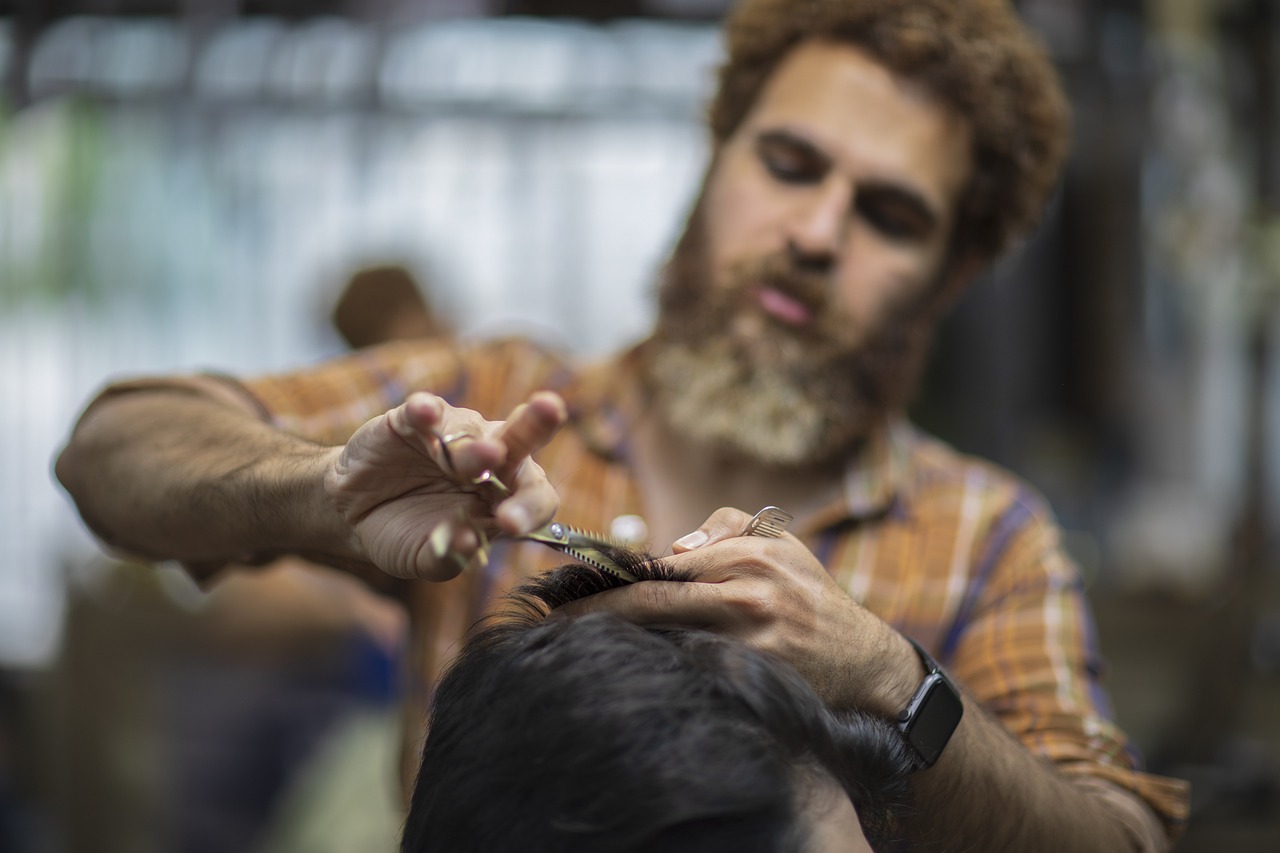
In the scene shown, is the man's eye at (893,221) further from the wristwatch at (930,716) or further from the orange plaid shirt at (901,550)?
the wristwatch at (930,716)

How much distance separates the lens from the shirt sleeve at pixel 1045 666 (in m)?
1.40

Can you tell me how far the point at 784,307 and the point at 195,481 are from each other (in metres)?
0.80

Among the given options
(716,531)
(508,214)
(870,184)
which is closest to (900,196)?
(870,184)


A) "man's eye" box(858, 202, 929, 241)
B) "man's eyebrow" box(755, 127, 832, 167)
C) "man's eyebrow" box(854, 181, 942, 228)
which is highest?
"man's eyebrow" box(755, 127, 832, 167)

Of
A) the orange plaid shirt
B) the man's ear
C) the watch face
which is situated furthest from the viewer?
the man's ear

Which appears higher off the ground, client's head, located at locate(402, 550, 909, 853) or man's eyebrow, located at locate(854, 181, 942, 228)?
man's eyebrow, located at locate(854, 181, 942, 228)

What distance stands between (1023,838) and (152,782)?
2.86 meters

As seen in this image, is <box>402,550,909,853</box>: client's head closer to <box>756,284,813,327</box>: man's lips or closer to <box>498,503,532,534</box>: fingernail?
<box>498,503,532,534</box>: fingernail

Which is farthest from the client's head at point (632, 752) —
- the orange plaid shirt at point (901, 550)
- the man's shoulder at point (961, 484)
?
the man's shoulder at point (961, 484)

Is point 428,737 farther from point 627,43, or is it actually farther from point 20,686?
point 627,43

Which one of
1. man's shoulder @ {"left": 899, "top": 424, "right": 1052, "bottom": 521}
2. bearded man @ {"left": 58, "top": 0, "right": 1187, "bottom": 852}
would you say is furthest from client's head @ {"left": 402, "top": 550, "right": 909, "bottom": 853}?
man's shoulder @ {"left": 899, "top": 424, "right": 1052, "bottom": 521}

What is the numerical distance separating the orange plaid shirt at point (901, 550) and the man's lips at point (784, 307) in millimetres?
257

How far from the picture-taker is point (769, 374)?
164cm

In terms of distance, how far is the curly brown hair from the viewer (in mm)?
1664
